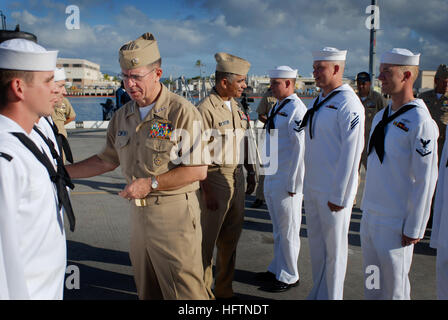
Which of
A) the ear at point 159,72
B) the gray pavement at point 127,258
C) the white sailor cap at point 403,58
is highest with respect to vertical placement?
the white sailor cap at point 403,58

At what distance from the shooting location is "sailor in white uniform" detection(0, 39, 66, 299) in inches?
57.1

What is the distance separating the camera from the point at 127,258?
455 centimetres

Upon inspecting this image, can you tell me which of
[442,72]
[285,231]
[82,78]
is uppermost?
[82,78]

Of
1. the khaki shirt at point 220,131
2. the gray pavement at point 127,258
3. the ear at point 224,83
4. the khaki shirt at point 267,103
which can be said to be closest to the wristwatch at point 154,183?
the khaki shirt at point 220,131

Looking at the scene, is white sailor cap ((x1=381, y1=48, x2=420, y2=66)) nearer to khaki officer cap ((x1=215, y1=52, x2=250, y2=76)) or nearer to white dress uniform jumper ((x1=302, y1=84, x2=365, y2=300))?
white dress uniform jumper ((x1=302, y1=84, x2=365, y2=300))

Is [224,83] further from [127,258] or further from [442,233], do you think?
[127,258]

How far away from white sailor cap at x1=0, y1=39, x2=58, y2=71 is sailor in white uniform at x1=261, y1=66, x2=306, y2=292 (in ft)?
8.85

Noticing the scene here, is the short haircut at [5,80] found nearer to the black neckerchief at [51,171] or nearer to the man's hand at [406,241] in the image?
the black neckerchief at [51,171]

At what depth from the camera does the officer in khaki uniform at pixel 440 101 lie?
5803 millimetres

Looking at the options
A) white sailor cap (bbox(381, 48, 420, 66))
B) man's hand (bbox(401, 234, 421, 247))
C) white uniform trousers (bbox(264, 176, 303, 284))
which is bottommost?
white uniform trousers (bbox(264, 176, 303, 284))

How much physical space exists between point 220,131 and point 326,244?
1.42 m

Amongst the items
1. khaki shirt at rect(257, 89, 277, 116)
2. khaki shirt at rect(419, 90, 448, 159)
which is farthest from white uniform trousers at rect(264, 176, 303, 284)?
khaki shirt at rect(257, 89, 277, 116)

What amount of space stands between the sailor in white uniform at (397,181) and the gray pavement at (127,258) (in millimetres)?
998

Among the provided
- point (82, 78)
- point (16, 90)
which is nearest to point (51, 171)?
point (16, 90)
